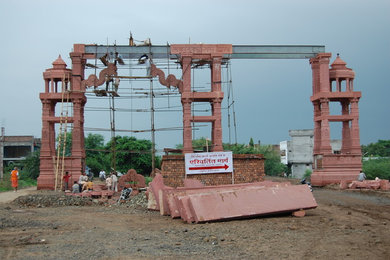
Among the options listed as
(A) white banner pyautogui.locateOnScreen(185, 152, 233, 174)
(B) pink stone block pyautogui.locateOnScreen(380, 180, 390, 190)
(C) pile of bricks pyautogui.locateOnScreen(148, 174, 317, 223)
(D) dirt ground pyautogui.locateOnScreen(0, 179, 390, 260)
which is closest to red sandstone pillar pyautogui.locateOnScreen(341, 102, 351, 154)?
(B) pink stone block pyautogui.locateOnScreen(380, 180, 390, 190)

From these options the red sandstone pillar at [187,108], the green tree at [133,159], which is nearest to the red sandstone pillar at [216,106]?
the red sandstone pillar at [187,108]

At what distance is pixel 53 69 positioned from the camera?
26.0 m

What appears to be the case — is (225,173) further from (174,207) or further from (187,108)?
(174,207)

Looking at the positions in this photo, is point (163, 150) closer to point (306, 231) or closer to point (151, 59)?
point (151, 59)

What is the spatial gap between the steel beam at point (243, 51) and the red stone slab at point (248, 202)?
52.7 feet

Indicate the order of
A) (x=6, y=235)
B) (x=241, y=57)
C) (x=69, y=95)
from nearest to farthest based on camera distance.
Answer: (x=6, y=235) < (x=69, y=95) < (x=241, y=57)

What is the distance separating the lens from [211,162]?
20156 millimetres

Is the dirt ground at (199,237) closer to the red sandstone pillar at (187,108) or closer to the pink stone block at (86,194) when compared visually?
the pink stone block at (86,194)

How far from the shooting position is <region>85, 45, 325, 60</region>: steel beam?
26203 mm

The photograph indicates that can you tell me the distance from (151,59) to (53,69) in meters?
5.76

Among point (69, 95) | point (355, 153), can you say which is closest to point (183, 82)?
point (69, 95)

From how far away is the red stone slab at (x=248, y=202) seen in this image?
1095cm

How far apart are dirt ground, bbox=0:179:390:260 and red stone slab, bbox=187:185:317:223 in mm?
237

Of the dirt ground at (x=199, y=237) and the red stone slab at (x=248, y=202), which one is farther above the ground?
the red stone slab at (x=248, y=202)
